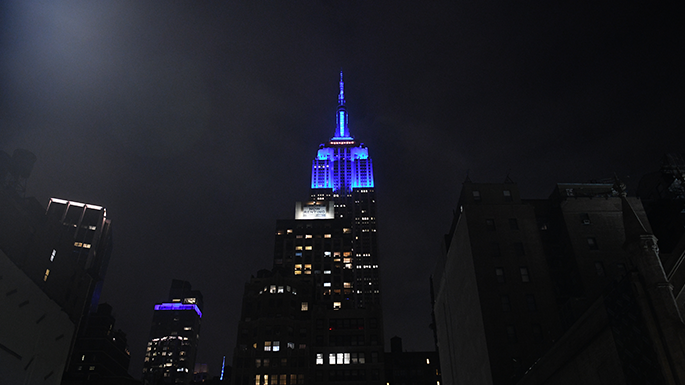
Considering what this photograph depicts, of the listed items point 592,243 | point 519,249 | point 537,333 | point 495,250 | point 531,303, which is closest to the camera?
point 537,333

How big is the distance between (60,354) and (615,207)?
8124 centimetres

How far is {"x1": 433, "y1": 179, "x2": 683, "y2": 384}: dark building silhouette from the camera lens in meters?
27.2

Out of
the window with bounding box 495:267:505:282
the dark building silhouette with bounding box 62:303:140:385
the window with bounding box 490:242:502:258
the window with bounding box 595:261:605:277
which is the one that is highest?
the dark building silhouette with bounding box 62:303:140:385

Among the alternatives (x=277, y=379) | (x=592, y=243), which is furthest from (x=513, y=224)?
(x=277, y=379)

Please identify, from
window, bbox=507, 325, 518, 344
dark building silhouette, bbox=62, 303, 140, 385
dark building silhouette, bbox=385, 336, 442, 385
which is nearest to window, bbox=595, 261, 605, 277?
window, bbox=507, 325, 518, 344

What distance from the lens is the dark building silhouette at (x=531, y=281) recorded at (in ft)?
89.1

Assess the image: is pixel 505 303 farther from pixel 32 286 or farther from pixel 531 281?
pixel 32 286

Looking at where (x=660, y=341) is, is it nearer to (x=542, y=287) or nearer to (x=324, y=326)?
(x=542, y=287)

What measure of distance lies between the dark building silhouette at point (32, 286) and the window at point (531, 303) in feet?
183

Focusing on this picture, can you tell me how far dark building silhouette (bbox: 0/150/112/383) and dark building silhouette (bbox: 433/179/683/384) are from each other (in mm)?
50073

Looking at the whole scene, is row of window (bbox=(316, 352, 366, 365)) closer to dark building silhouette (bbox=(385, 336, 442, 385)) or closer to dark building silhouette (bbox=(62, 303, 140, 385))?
dark building silhouette (bbox=(385, 336, 442, 385))

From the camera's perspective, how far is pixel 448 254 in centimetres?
7275

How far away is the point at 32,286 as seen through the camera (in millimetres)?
50594

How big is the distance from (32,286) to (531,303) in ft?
189
